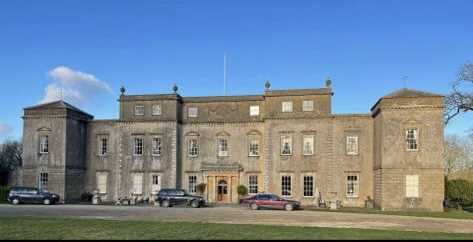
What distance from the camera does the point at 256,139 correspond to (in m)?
44.4

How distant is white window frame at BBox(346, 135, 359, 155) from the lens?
42.1 m

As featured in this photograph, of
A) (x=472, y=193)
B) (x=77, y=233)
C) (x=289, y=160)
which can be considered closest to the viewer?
(x=77, y=233)

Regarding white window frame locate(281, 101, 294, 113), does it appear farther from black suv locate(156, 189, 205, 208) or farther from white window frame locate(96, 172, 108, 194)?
white window frame locate(96, 172, 108, 194)

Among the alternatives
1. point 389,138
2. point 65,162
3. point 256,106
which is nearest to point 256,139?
Result: point 256,106

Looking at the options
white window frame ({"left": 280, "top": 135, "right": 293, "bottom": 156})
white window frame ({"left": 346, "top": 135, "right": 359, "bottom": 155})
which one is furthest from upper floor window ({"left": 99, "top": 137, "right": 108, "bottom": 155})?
white window frame ({"left": 346, "top": 135, "right": 359, "bottom": 155})

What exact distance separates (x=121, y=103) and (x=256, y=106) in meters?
12.2

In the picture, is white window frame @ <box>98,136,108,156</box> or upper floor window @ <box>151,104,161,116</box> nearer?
upper floor window @ <box>151,104,161,116</box>

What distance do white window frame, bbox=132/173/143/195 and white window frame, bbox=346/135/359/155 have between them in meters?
17.9

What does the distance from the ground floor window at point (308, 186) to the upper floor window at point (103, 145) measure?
1817 centimetres

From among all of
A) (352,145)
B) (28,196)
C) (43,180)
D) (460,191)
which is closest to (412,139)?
(460,191)

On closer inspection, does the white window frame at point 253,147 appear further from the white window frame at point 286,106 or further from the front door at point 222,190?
the white window frame at point 286,106

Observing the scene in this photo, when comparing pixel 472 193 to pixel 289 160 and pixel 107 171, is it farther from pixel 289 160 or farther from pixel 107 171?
pixel 107 171

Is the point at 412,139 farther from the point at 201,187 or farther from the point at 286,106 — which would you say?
the point at 201,187

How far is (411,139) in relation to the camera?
125 feet
